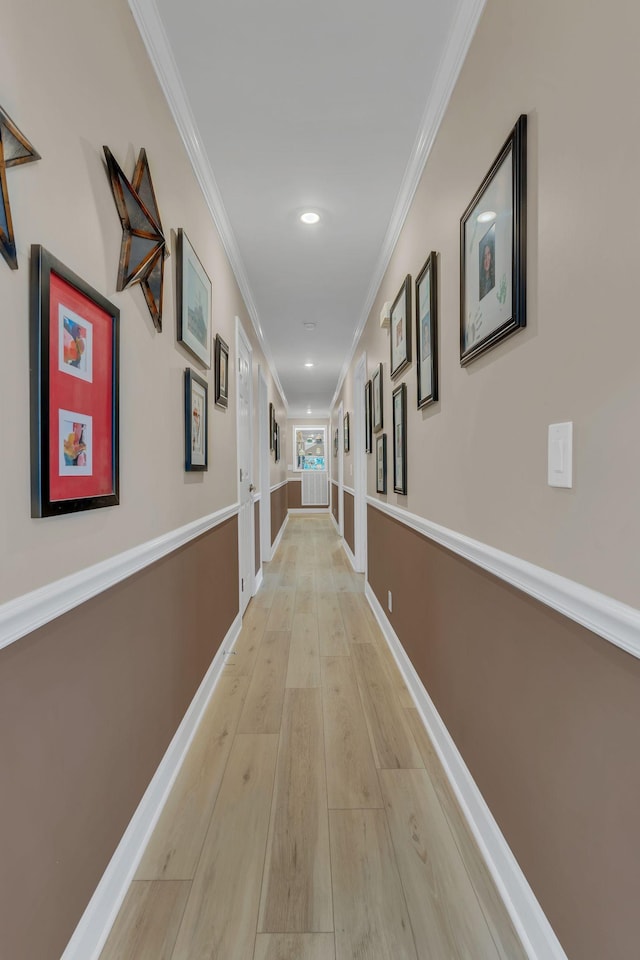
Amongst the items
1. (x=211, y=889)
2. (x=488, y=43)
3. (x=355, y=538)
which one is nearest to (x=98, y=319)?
(x=488, y=43)

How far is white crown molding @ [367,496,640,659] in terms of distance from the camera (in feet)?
2.32

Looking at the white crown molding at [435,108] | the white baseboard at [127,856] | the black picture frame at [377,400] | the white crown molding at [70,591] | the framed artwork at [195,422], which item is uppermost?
the white crown molding at [435,108]

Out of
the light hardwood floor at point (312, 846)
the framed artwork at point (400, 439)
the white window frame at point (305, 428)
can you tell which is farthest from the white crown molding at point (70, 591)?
the white window frame at point (305, 428)

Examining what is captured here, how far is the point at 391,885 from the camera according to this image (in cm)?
119

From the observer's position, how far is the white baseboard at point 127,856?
98cm

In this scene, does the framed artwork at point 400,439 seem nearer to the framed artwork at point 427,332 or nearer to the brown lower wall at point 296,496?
the framed artwork at point 427,332

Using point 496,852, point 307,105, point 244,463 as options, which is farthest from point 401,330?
point 496,852

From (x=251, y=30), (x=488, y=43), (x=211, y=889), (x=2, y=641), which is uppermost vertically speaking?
(x=251, y=30)

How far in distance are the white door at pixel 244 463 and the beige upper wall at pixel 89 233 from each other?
4.49 ft

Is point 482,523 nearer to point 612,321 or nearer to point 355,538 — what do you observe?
point 612,321

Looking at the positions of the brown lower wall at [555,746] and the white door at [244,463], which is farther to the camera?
the white door at [244,463]

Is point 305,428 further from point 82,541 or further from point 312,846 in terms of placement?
point 82,541

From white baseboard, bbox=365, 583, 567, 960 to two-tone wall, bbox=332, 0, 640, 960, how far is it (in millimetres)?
42

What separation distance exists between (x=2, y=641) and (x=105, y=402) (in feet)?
1.93
